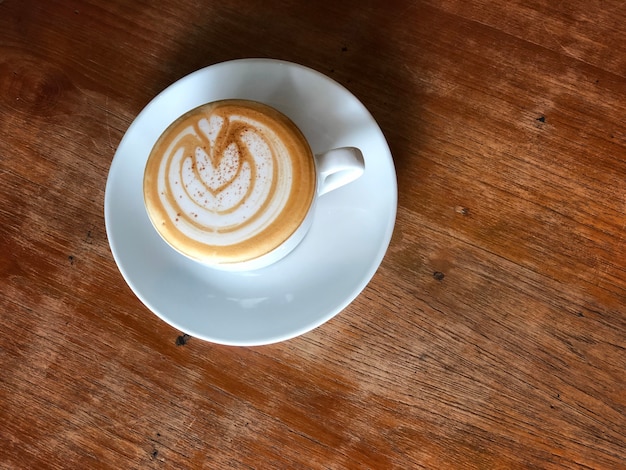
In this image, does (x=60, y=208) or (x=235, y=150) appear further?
(x=60, y=208)

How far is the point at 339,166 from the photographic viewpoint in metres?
0.59

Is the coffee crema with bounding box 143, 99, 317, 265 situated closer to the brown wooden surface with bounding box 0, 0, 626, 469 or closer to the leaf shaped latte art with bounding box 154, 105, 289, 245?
the leaf shaped latte art with bounding box 154, 105, 289, 245

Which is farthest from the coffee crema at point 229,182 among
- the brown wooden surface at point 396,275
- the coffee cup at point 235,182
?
the brown wooden surface at point 396,275

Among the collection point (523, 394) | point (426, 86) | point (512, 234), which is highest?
point (426, 86)

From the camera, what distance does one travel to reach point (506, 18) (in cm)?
75

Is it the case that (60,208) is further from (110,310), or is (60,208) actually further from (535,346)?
(535,346)

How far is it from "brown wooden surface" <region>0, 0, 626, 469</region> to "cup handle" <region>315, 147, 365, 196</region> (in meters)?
0.13

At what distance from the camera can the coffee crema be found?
0.58 metres

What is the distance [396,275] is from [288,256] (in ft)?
0.46

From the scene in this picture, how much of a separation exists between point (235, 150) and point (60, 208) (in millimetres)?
294

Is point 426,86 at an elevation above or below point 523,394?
above

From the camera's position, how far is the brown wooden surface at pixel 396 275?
0.68m

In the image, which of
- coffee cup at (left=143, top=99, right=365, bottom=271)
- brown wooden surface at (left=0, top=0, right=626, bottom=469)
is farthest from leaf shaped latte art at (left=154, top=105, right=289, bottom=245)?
brown wooden surface at (left=0, top=0, right=626, bottom=469)

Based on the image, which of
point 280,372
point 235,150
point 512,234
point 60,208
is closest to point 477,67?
point 512,234
